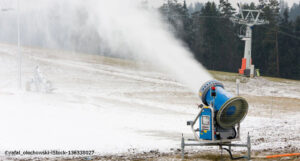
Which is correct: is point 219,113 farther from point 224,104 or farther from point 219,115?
point 224,104

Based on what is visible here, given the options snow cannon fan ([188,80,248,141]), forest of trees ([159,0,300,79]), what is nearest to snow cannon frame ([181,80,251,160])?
snow cannon fan ([188,80,248,141])

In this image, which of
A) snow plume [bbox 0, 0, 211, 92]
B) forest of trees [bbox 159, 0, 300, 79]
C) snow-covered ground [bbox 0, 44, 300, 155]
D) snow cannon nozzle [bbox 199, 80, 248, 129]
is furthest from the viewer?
forest of trees [bbox 159, 0, 300, 79]

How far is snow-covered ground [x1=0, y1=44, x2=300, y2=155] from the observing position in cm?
1574

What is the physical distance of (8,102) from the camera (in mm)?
28438

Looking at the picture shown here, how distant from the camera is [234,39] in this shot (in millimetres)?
79312

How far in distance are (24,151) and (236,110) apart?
23.3 ft

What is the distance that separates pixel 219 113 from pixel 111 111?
15.8 metres

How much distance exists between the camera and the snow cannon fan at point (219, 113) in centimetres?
1156

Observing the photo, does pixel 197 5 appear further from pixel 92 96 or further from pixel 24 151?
pixel 24 151

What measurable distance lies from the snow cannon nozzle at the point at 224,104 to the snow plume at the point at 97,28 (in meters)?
13.3

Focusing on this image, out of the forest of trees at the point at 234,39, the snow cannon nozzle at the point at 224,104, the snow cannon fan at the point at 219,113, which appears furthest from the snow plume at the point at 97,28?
the forest of trees at the point at 234,39

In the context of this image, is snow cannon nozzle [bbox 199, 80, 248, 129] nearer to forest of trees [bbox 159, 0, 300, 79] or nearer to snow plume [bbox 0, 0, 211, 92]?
snow plume [bbox 0, 0, 211, 92]

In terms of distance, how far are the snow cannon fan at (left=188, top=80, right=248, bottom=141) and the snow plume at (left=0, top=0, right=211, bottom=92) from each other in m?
13.5

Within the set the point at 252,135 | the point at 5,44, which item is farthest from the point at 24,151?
the point at 5,44
